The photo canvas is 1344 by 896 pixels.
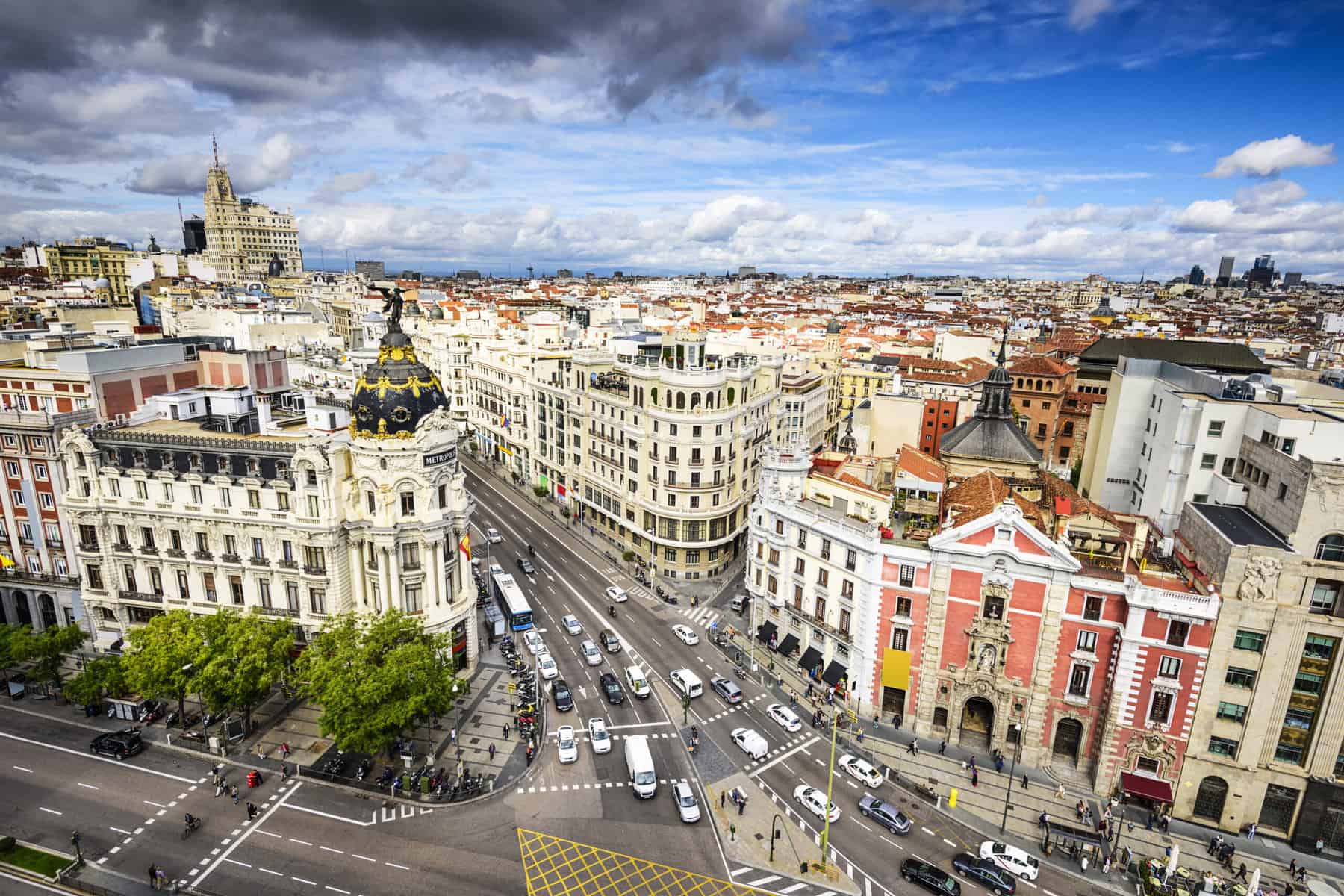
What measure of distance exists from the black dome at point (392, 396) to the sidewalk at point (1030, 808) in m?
47.5

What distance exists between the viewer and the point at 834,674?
68500mm

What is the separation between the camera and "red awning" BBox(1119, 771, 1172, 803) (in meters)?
55.0

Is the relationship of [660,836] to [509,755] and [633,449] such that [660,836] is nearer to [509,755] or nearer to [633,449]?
[509,755]

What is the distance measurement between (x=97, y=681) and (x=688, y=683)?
51596 millimetres

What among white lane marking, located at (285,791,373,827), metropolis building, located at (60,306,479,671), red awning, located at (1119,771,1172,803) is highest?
metropolis building, located at (60,306,479,671)

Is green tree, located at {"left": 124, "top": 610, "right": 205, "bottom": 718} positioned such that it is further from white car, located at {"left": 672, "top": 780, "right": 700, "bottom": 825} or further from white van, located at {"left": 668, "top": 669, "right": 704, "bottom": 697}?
white van, located at {"left": 668, "top": 669, "right": 704, "bottom": 697}

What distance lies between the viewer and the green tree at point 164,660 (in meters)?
56.0

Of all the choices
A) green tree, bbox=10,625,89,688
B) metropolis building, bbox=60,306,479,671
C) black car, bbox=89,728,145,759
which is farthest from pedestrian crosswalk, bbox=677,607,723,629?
green tree, bbox=10,625,89,688

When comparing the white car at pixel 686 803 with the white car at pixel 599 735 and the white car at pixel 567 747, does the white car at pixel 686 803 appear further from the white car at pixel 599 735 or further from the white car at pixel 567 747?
the white car at pixel 567 747

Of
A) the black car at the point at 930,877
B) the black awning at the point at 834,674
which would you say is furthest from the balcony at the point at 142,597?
the black car at the point at 930,877

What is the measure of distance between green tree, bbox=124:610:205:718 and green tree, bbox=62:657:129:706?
1819 millimetres

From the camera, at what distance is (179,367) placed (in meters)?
85.6

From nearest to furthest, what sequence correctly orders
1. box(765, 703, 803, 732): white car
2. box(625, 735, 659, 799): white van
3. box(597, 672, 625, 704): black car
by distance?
1. box(625, 735, 659, 799): white van
2. box(765, 703, 803, 732): white car
3. box(597, 672, 625, 704): black car

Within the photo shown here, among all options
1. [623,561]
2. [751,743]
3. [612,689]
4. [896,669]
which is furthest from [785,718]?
[623,561]
